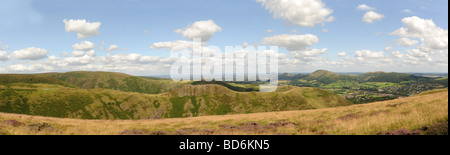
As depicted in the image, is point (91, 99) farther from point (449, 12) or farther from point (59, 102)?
point (449, 12)
